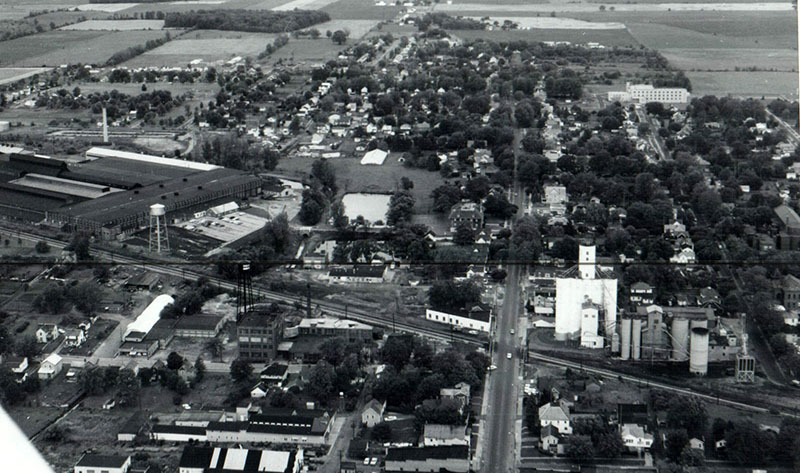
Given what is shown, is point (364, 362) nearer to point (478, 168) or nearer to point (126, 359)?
point (126, 359)

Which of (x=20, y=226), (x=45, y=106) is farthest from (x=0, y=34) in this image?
(x=20, y=226)

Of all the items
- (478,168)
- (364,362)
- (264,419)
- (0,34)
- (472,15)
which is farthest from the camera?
(472,15)

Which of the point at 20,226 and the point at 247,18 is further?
the point at 247,18

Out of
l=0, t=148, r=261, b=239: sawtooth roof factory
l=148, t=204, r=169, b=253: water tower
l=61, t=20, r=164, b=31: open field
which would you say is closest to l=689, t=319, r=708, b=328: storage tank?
l=148, t=204, r=169, b=253: water tower

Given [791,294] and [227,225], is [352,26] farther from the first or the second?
[791,294]

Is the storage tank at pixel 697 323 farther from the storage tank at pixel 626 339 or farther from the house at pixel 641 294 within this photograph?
the house at pixel 641 294

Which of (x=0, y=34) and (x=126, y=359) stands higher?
(x=0, y=34)

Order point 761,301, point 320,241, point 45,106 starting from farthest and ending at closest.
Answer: point 45,106, point 320,241, point 761,301
